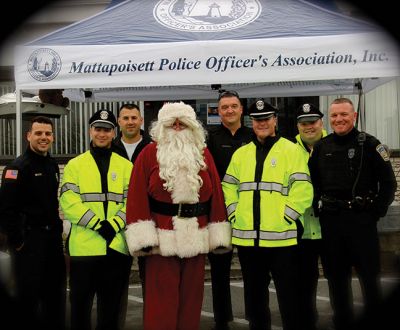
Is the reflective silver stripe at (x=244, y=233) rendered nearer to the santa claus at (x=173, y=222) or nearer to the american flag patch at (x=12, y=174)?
the santa claus at (x=173, y=222)

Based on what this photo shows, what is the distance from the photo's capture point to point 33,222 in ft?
14.3

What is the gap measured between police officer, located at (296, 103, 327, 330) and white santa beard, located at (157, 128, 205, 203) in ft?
3.72

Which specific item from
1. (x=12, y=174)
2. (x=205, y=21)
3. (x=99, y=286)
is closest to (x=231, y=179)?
(x=99, y=286)

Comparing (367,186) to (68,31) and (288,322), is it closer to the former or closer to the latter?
(288,322)

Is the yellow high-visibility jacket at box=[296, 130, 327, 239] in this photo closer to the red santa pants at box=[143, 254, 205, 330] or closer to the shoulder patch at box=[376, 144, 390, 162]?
the shoulder patch at box=[376, 144, 390, 162]

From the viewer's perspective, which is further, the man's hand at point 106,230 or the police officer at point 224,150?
the police officer at point 224,150

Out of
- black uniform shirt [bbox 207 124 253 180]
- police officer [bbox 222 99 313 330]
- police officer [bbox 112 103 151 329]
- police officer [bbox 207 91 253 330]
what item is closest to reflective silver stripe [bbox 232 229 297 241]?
police officer [bbox 222 99 313 330]

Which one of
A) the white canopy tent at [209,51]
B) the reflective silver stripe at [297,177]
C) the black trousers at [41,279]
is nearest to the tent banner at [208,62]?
the white canopy tent at [209,51]

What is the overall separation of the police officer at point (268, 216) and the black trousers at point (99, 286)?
1.02 meters

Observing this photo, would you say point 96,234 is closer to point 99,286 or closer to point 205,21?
point 99,286

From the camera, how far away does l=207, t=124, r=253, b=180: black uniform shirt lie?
4961 mm

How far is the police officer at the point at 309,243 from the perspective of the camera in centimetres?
468

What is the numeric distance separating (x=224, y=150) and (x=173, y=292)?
1534 mm

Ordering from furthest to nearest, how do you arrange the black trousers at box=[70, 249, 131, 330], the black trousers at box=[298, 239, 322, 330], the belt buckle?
the black trousers at box=[298, 239, 322, 330]
the black trousers at box=[70, 249, 131, 330]
the belt buckle
